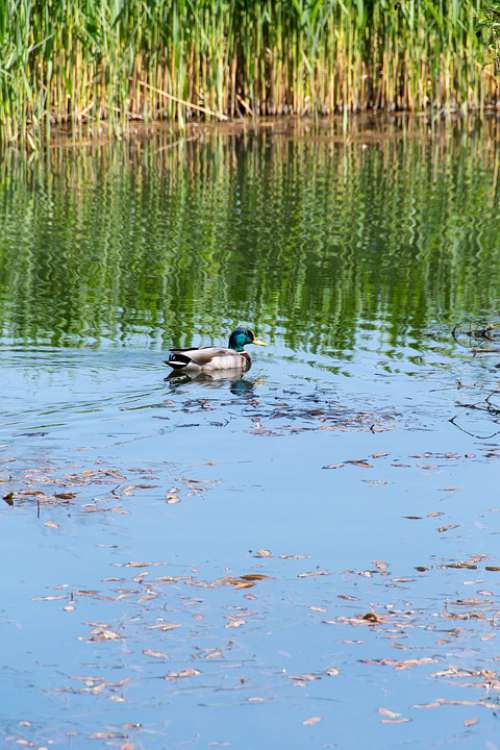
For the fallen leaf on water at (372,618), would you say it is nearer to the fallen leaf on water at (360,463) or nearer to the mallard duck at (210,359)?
the fallen leaf on water at (360,463)

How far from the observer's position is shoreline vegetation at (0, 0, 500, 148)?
21500mm

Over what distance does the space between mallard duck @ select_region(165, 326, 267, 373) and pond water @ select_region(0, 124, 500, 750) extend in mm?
116

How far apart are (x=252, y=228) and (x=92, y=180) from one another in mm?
4264

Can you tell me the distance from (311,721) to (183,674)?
0.59 metres

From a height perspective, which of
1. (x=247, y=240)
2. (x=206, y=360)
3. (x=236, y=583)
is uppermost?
(x=247, y=240)

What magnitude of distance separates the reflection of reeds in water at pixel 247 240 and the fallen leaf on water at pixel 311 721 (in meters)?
6.04

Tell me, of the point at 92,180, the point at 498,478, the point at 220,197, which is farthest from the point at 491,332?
the point at 92,180

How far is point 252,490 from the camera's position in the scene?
7.74 metres

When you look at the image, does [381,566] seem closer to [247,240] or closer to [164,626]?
[164,626]

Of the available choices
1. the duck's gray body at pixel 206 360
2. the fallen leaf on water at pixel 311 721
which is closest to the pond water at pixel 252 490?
the fallen leaf on water at pixel 311 721

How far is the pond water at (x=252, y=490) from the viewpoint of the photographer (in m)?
5.31

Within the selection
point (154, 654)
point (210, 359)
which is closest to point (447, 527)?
point (154, 654)

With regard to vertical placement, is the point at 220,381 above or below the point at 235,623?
above

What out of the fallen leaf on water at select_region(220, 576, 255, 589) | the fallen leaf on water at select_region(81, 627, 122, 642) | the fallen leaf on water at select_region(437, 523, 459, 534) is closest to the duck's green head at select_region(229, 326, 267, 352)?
the fallen leaf on water at select_region(437, 523, 459, 534)
